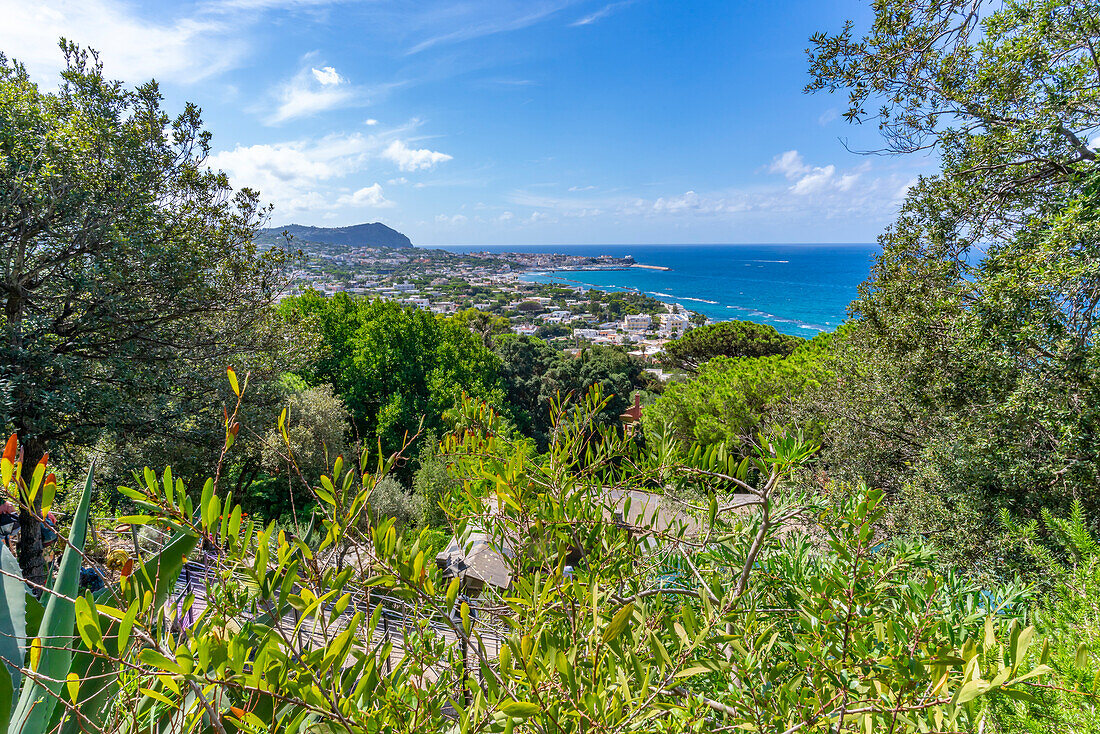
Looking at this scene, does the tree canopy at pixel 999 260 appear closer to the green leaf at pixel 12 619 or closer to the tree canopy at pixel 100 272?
the green leaf at pixel 12 619

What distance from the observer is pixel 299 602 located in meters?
0.97

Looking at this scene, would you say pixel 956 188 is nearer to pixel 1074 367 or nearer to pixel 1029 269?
pixel 1029 269

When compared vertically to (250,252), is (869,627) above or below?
below

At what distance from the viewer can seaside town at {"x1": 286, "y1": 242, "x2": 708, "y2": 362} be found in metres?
55.4

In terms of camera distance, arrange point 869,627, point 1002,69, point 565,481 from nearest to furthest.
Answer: point 869,627 < point 565,481 < point 1002,69

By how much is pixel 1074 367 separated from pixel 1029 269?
0.89 metres

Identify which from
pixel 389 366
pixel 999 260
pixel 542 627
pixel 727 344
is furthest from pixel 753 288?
pixel 542 627

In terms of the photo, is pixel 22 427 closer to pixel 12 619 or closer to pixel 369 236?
pixel 12 619

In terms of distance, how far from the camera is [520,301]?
83062mm

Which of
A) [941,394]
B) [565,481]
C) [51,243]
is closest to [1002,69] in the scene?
[941,394]

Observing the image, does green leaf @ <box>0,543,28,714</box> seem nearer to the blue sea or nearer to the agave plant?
the agave plant

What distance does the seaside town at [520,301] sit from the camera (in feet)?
182

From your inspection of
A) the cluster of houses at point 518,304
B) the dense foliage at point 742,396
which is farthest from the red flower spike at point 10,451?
the cluster of houses at point 518,304

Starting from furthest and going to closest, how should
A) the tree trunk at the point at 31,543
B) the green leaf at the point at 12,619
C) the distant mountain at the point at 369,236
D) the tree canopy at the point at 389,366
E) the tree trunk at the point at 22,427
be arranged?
the distant mountain at the point at 369,236, the tree canopy at the point at 389,366, the tree trunk at the point at 31,543, the tree trunk at the point at 22,427, the green leaf at the point at 12,619
